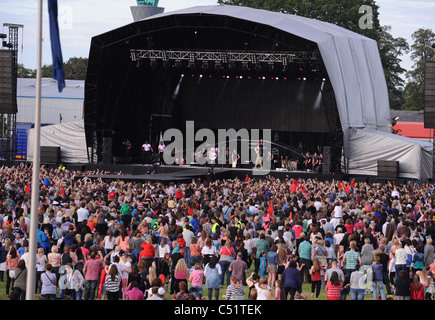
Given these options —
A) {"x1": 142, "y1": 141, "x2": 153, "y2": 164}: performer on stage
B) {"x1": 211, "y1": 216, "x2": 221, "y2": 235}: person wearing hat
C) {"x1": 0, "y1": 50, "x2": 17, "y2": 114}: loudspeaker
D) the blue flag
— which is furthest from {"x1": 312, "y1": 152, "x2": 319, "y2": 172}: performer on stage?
the blue flag

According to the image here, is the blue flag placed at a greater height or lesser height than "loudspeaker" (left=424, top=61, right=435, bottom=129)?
lesser

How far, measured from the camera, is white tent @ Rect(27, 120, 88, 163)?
4188cm

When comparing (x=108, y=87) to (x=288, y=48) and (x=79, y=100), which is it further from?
(x=79, y=100)

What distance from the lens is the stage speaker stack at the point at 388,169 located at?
36344 millimetres

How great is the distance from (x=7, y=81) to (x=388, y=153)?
1836 cm

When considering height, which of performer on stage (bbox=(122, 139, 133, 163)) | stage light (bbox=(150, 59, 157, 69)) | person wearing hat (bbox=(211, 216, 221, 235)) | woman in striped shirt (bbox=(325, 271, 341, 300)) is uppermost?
stage light (bbox=(150, 59, 157, 69))

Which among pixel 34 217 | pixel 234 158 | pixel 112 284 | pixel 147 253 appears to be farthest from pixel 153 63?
pixel 34 217

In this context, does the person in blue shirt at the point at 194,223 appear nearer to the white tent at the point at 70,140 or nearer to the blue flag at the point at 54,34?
the blue flag at the point at 54,34

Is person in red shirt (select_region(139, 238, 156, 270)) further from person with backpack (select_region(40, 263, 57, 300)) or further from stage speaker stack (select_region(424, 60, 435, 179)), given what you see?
stage speaker stack (select_region(424, 60, 435, 179))

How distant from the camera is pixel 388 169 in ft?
120

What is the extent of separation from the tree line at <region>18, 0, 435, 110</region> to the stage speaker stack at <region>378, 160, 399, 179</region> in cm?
2913

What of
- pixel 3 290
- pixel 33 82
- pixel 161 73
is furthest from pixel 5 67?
pixel 33 82

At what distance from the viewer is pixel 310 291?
1580 centimetres

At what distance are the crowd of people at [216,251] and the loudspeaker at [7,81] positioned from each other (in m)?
17.2
